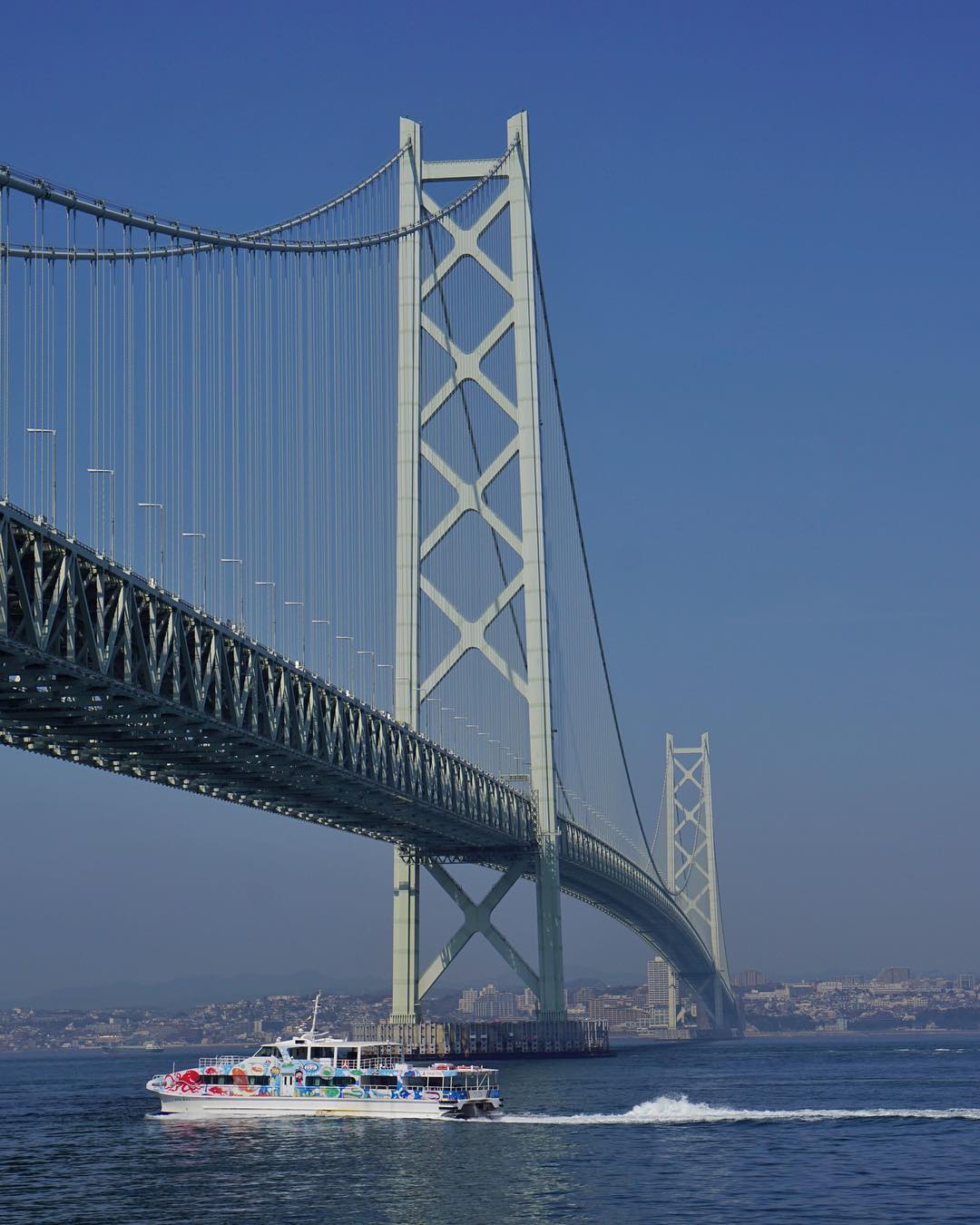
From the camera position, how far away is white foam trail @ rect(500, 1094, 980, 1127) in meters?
48.8

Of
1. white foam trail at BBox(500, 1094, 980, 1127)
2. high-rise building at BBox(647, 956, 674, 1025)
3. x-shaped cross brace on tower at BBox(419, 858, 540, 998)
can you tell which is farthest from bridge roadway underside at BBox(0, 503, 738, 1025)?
high-rise building at BBox(647, 956, 674, 1025)

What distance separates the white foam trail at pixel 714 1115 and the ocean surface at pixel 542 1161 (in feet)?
0.30

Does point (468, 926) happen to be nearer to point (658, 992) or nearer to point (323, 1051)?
point (323, 1051)

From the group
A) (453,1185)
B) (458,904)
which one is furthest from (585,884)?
(453,1185)

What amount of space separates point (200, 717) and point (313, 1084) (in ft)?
42.1

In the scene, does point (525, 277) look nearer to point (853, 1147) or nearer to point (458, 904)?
point (458, 904)

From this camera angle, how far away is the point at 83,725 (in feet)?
145

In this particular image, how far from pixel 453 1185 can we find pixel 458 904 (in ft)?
128

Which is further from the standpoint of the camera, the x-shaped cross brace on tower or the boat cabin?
the x-shaped cross brace on tower

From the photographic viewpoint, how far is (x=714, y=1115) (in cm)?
5084

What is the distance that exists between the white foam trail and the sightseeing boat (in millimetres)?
2534

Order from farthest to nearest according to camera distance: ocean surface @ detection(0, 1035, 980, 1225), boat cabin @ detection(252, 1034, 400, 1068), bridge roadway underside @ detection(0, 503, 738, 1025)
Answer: boat cabin @ detection(252, 1034, 400, 1068)
bridge roadway underside @ detection(0, 503, 738, 1025)
ocean surface @ detection(0, 1035, 980, 1225)

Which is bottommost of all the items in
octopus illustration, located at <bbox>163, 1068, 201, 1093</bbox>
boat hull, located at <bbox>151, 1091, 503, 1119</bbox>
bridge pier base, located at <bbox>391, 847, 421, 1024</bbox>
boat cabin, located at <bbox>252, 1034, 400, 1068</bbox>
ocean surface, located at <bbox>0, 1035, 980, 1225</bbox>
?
ocean surface, located at <bbox>0, 1035, 980, 1225</bbox>

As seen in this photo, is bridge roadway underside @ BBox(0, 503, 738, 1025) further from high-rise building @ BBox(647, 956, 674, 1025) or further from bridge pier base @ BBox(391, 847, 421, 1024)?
high-rise building @ BBox(647, 956, 674, 1025)
